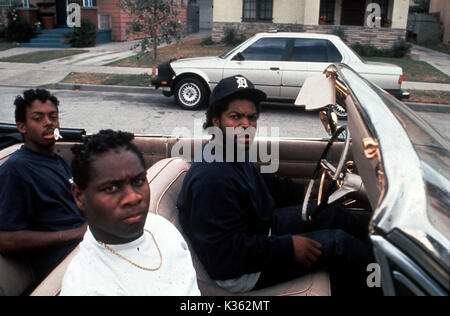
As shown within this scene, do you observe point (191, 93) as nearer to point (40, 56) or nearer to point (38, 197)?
point (38, 197)

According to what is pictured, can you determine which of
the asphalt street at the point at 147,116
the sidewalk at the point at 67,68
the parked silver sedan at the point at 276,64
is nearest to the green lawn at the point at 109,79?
the sidewalk at the point at 67,68

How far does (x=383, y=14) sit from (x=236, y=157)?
19.0m

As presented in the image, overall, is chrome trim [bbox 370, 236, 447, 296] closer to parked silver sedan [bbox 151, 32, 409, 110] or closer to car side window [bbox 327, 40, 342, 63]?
parked silver sedan [bbox 151, 32, 409, 110]

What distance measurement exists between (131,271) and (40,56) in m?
15.9

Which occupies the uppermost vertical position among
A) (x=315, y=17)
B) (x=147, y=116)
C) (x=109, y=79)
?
(x=315, y=17)

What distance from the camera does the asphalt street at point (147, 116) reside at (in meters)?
7.54

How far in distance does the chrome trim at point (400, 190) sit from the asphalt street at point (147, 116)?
5234 millimetres

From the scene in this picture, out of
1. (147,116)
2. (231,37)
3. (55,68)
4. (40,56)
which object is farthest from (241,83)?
(231,37)

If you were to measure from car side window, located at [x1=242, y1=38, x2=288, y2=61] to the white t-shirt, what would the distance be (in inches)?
298

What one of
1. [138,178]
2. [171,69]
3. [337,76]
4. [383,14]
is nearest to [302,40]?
[171,69]

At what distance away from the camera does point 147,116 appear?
27.8 ft
